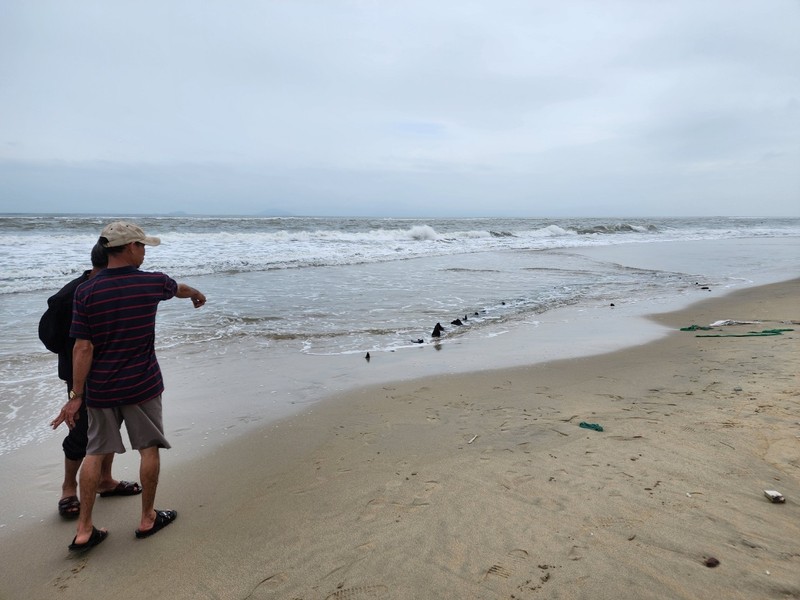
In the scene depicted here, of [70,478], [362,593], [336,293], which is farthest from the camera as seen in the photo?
[336,293]

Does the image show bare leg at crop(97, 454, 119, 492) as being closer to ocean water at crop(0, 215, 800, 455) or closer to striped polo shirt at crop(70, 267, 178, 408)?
striped polo shirt at crop(70, 267, 178, 408)

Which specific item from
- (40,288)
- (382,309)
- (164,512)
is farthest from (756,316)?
(40,288)

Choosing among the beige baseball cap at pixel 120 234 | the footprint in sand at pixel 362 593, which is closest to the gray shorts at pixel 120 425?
the beige baseball cap at pixel 120 234

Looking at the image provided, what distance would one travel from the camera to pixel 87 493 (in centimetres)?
282

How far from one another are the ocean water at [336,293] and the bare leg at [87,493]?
1.96 m

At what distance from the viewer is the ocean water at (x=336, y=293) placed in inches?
274

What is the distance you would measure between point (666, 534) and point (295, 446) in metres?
2.79

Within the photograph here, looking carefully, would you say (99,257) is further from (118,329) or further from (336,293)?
(336,293)

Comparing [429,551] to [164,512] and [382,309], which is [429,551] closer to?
[164,512]

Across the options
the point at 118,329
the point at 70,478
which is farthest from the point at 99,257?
the point at 70,478

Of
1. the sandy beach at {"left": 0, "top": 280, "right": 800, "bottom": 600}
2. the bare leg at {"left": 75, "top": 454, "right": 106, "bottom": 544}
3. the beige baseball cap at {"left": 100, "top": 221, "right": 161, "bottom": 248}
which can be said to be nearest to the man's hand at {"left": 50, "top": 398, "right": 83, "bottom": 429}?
the bare leg at {"left": 75, "top": 454, "right": 106, "bottom": 544}

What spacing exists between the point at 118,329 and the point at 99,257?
486mm

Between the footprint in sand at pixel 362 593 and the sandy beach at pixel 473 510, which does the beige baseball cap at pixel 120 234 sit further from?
the footprint in sand at pixel 362 593

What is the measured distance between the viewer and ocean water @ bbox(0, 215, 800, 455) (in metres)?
6.96
